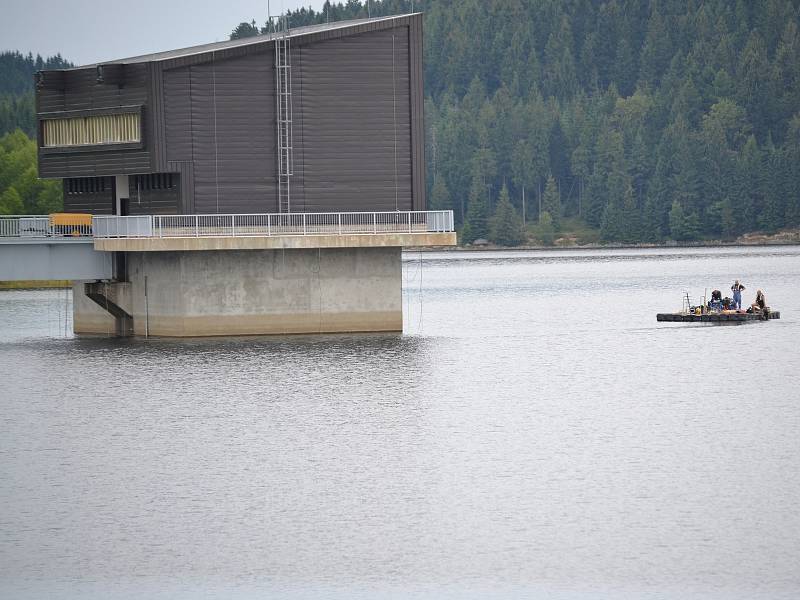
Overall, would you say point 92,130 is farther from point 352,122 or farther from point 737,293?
point 737,293

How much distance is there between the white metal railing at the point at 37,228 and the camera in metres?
71.0

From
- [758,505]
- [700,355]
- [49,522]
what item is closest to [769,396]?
[700,355]

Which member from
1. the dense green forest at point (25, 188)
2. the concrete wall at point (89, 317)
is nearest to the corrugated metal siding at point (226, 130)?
the concrete wall at point (89, 317)

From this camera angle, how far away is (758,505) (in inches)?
1358

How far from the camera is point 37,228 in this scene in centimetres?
7269

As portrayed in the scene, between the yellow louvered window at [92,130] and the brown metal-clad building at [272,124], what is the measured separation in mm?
97

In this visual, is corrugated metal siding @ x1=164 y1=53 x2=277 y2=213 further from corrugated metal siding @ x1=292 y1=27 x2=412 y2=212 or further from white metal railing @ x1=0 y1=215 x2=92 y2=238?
white metal railing @ x1=0 y1=215 x2=92 y2=238

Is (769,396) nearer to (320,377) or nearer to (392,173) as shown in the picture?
(320,377)

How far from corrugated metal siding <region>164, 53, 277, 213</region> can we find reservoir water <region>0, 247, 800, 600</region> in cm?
725

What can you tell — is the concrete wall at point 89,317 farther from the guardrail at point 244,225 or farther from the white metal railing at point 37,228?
the guardrail at point 244,225

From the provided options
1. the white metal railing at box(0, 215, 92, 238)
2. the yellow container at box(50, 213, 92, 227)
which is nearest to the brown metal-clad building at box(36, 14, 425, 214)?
the yellow container at box(50, 213, 92, 227)

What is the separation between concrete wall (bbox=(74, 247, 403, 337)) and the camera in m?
69.6

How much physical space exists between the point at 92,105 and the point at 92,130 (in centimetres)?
122

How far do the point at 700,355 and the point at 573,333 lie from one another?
15.6m
